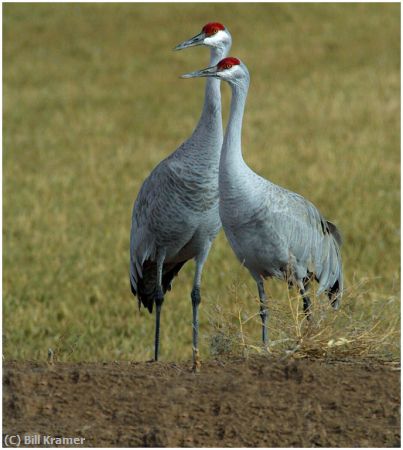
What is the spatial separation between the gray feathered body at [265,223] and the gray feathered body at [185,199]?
39 centimetres

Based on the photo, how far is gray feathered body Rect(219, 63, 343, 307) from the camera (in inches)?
232

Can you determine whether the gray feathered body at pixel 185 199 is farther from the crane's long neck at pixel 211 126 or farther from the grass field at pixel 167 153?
the grass field at pixel 167 153

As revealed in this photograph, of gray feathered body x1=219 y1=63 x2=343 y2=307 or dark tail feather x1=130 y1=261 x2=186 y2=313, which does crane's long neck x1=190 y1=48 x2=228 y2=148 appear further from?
dark tail feather x1=130 y1=261 x2=186 y2=313

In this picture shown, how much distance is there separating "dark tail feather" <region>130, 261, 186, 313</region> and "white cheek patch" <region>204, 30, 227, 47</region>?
1.54 m

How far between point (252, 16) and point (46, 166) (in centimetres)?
1033

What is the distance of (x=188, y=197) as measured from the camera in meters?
6.47

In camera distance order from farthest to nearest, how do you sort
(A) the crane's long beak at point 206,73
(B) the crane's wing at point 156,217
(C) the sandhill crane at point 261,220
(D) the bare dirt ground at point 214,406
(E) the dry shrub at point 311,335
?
(B) the crane's wing at point 156,217
(C) the sandhill crane at point 261,220
(A) the crane's long beak at point 206,73
(E) the dry shrub at point 311,335
(D) the bare dirt ground at point 214,406

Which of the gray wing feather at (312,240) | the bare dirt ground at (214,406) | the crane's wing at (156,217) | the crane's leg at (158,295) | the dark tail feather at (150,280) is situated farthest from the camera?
the dark tail feather at (150,280)

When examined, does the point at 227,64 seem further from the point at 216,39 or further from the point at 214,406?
the point at 214,406

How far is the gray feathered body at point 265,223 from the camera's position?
589cm

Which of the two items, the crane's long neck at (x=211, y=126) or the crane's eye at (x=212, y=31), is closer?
the crane's long neck at (x=211, y=126)

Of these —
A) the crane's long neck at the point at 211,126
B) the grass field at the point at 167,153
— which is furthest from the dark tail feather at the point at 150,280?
the crane's long neck at the point at 211,126

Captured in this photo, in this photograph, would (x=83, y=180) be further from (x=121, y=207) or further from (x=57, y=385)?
(x=57, y=385)

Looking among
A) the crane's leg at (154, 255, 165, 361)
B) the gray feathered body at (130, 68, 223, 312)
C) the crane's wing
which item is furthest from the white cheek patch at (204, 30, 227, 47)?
the crane's leg at (154, 255, 165, 361)
